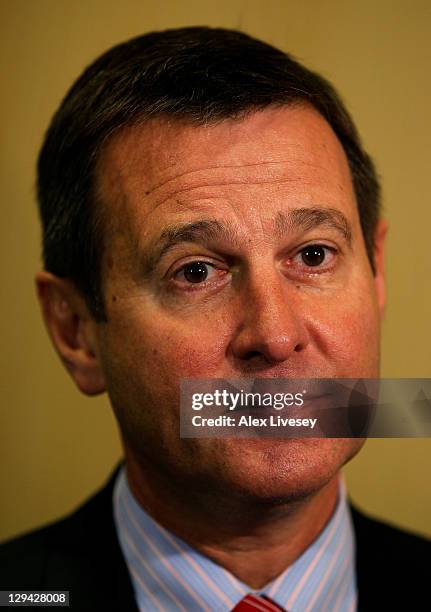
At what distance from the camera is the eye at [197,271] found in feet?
3.36

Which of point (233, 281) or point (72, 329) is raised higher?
point (233, 281)

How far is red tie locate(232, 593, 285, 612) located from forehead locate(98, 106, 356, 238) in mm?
524

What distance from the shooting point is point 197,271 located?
40.5 inches

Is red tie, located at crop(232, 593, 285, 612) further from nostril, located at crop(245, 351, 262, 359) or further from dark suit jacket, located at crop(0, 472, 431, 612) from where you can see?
nostril, located at crop(245, 351, 262, 359)

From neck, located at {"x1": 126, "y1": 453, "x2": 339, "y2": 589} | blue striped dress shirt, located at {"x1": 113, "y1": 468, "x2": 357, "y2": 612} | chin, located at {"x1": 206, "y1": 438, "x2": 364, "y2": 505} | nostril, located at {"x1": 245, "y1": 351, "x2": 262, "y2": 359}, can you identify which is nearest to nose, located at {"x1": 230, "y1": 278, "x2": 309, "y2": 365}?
nostril, located at {"x1": 245, "y1": 351, "x2": 262, "y2": 359}

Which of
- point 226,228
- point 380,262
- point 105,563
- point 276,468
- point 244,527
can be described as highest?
point 226,228

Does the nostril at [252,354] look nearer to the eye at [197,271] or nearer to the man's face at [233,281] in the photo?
the man's face at [233,281]

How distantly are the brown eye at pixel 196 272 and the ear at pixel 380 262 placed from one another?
304mm

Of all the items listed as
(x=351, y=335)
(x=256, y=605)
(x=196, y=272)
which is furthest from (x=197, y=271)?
(x=256, y=605)

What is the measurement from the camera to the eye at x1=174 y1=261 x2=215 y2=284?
1.03m

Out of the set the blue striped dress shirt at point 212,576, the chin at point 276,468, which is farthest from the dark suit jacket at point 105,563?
the chin at point 276,468

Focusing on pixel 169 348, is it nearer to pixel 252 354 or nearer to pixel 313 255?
pixel 252 354

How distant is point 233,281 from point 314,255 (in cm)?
12

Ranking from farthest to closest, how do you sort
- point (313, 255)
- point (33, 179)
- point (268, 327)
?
1. point (33, 179)
2. point (313, 255)
3. point (268, 327)
